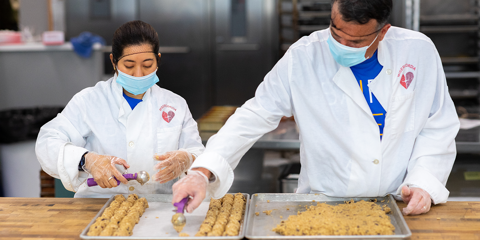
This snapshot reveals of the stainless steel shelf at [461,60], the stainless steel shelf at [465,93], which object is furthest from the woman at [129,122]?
the stainless steel shelf at [465,93]

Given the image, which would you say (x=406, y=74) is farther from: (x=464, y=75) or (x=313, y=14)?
Result: (x=464, y=75)

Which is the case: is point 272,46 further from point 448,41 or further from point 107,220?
point 107,220

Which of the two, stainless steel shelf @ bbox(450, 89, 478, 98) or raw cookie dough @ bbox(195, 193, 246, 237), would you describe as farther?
stainless steel shelf @ bbox(450, 89, 478, 98)

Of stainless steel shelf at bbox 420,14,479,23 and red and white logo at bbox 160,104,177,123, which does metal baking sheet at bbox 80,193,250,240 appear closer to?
red and white logo at bbox 160,104,177,123

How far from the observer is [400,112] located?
148 centimetres

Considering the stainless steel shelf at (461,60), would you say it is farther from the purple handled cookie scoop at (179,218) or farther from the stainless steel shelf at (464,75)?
the purple handled cookie scoop at (179,218)

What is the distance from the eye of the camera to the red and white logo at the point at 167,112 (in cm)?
179

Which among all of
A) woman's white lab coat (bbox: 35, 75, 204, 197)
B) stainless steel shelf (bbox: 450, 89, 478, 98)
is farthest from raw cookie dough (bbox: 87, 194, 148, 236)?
stainless steel shelf (bbox: 450, 89, 478, 98)

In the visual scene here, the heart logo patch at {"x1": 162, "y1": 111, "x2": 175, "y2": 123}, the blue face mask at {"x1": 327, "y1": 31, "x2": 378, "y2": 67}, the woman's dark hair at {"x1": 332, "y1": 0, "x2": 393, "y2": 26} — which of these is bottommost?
the heart logo patch at {"x1": 162, "y1": 111, "x2": 175, "y2": 123}

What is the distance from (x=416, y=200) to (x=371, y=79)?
440 mm

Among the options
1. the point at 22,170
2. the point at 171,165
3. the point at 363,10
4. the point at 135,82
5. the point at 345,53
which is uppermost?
the point at 363,10

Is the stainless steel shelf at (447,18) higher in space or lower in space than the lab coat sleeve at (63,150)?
higher

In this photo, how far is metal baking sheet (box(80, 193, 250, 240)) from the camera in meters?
1.22

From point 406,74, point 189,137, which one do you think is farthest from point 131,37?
point 406,74
